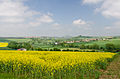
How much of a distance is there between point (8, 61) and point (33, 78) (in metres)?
6.45

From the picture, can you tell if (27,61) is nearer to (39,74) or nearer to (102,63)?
(39,74)

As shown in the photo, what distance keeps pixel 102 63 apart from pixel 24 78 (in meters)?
13.7

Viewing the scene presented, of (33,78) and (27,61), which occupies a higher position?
(27,61)

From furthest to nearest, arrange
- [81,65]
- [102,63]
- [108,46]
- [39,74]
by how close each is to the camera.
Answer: [108,46], [102,63], [81,65], [39,74]

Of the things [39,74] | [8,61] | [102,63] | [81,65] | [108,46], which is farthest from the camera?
[108,46]

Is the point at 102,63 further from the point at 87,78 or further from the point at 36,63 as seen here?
the point at 36,63

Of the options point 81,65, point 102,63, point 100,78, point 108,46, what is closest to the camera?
point 100,78

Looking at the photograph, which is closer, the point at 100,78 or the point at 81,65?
the point at 100,78

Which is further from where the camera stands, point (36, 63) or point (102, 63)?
point (102, 63)

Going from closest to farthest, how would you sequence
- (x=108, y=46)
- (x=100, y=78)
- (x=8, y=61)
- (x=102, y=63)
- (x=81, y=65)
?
(x=100, y=78) < (x=81, y=65) < (x=8, y=61) < (x=102, y=63) < (x=108, y=46)

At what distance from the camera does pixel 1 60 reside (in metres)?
18.3

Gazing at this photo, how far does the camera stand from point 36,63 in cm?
1517

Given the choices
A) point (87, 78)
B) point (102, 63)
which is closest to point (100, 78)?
point (87, 78)

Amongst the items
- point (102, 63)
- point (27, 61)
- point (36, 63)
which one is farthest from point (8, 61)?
point (102, 63)
